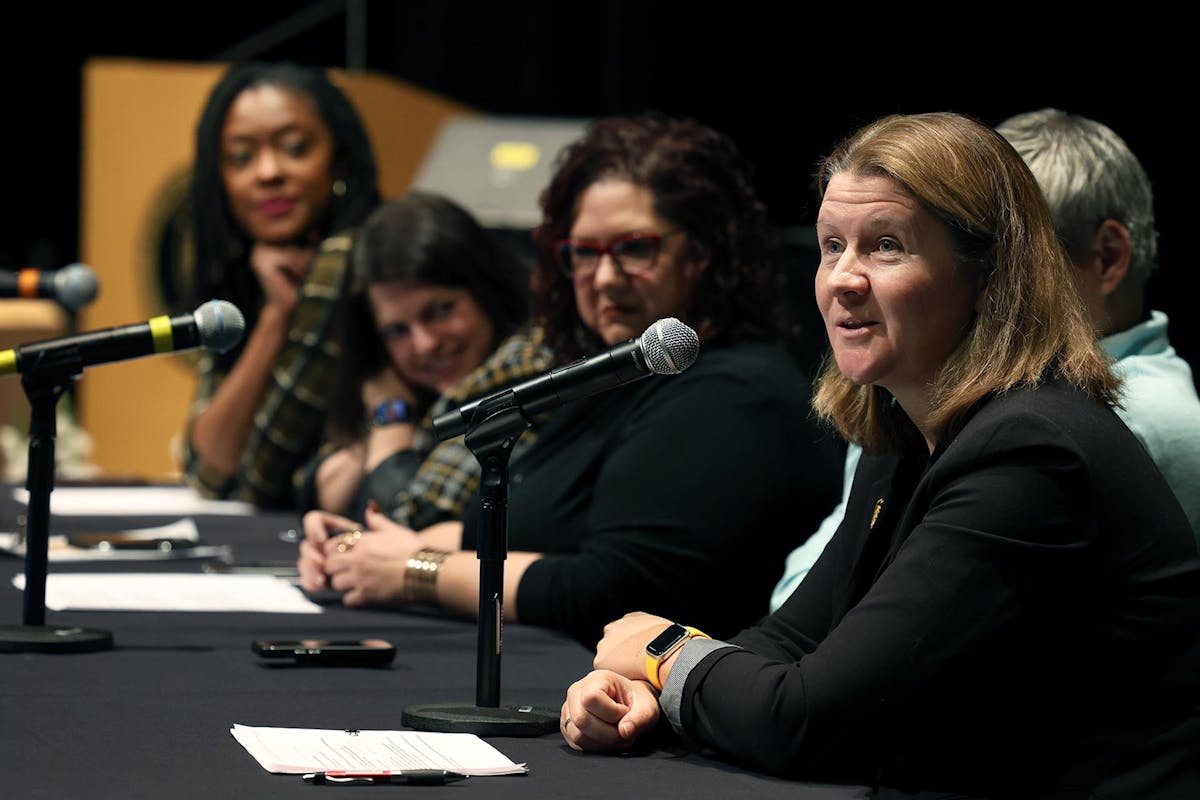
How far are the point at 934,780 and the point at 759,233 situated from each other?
1409mm

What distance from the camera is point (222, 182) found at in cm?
407

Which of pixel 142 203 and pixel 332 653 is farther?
pixel 142 203

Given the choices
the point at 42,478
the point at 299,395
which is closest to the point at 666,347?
the point at 42,478

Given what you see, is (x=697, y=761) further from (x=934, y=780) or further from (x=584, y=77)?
(x=584, y=77)

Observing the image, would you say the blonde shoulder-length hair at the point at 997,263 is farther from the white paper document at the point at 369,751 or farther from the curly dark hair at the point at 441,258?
the curly dark hair at the point at 441,258

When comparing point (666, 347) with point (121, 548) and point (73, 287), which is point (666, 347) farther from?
point (121, 548)

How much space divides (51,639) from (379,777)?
31.2 inches

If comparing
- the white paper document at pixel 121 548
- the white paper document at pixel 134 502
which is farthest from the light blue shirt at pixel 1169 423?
the white paper document at pixel 134 502

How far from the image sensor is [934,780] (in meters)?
1.44

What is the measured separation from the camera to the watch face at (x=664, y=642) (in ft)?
5.46

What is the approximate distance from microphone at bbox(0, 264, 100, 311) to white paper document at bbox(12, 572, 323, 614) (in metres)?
0.42

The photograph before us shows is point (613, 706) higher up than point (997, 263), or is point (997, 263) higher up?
point (997, 263)

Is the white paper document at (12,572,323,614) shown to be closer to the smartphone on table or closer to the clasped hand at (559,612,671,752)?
the smartphone on table

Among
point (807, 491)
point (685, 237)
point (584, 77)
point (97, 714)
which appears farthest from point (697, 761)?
point (584, 77)
